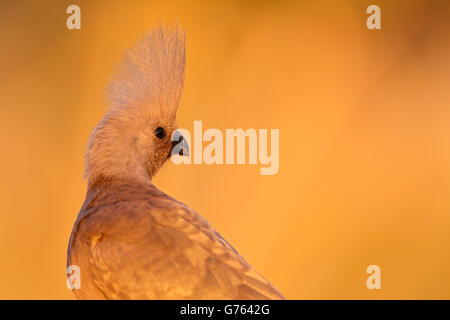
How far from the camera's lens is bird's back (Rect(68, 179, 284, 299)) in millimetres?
1744

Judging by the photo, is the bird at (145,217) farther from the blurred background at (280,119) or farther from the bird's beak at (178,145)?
Result: the blurred background at (280,119)

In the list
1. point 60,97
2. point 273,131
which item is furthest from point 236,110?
point 60,97

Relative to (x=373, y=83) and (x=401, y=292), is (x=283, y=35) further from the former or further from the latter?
(x=401, y=292)

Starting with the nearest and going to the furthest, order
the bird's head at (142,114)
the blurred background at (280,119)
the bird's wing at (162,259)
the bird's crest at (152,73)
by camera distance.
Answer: the bird's wing at (162,259), the bird's head at (142,114), the bird's crest at (152,73), the blurred background at (280,119)

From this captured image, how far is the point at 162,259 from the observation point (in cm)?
181

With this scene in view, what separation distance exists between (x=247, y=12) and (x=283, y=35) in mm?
448

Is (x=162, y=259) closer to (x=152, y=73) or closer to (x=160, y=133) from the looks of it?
(x=160, y=133)

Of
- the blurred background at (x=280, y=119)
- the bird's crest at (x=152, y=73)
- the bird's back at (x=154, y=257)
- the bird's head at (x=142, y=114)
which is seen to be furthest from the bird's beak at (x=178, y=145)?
the blurred background at (x=280, y=119)

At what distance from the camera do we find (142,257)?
5.98ft

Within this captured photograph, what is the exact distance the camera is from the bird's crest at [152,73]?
2422 mm

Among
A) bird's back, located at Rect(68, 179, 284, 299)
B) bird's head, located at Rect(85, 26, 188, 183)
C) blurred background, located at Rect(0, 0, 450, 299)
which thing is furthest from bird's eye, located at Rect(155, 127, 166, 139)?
blurred background, located at Rect(0, 0, 450, 299)

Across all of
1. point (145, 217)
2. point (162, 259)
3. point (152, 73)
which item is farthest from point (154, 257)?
point (152, 73)

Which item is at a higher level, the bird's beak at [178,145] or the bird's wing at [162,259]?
the bird's beak at [178,145]

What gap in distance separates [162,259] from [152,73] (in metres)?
0.98
